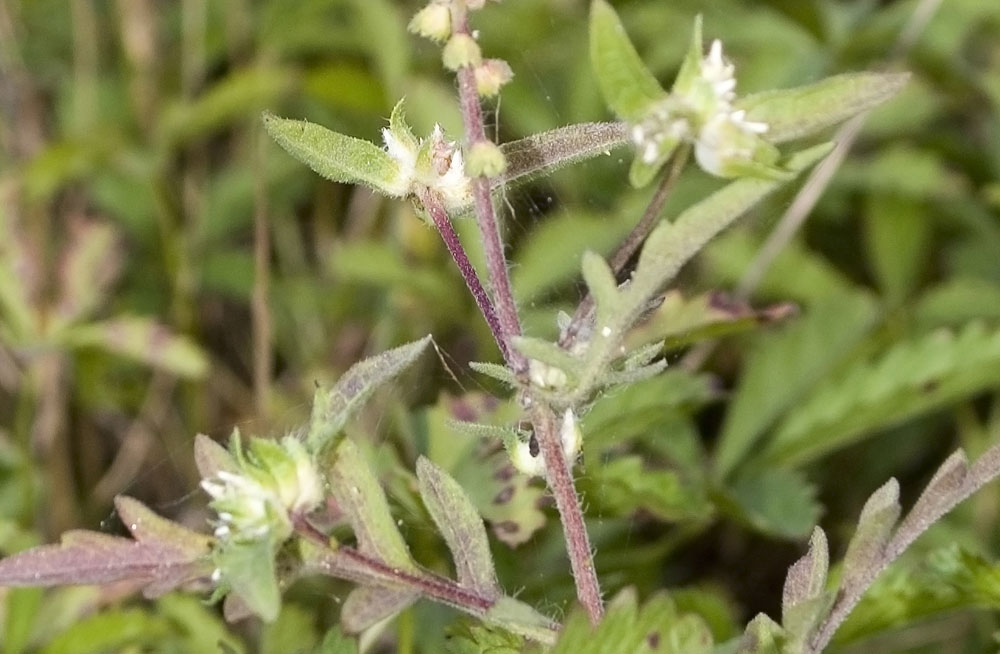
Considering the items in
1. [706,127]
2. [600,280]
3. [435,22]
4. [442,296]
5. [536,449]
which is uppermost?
[435,22]

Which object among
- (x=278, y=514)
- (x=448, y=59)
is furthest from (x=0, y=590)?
(x=448, y=59)

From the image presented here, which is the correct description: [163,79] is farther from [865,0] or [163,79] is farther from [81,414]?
[865,0]

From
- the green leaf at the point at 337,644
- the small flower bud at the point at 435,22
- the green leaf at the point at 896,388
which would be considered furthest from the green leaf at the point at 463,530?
the green leaf at the point at 896,388

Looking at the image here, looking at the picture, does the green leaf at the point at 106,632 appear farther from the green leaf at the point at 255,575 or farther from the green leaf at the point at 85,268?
the green leaf at the point at 85,268

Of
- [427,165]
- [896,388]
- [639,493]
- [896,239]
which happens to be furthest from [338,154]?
[896,239]

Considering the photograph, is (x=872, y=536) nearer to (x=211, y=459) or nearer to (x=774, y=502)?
(x=211, y=459)

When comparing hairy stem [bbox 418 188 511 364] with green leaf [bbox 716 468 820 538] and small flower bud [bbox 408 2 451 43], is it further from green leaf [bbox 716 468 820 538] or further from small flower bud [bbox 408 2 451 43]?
green leaf [bbox 716 468 820 538]
